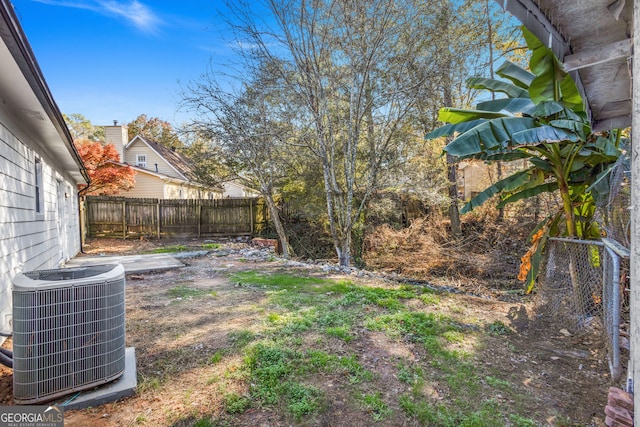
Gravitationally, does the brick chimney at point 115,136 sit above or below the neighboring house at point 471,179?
above

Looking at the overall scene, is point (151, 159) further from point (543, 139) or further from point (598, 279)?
point (598, 279)

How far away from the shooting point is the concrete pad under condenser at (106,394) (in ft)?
7.34

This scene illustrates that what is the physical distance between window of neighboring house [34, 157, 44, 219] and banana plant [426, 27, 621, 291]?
21.7 ft

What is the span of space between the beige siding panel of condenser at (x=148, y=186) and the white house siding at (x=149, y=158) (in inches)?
80.8

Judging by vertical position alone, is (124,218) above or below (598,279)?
above

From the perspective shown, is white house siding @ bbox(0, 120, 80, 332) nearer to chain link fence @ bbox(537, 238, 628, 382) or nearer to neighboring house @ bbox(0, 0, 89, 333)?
neighboring house @ bbox(0, 0, 89, 333)

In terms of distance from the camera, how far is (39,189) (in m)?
5.62

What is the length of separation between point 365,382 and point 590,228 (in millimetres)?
4324

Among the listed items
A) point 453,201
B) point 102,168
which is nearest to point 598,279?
point 453,201

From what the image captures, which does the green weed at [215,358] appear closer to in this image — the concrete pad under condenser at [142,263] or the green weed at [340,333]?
the green weed at [340,333]

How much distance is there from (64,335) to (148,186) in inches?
696

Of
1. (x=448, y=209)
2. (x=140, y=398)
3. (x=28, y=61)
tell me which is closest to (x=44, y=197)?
(x=28, y=61)

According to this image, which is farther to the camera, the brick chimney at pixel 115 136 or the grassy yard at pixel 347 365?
the brick chimney at pixel 115 136

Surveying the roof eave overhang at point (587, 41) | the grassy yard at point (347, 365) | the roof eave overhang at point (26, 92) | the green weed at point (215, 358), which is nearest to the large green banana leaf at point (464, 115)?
the roof eave overhang at point (587, 41)
